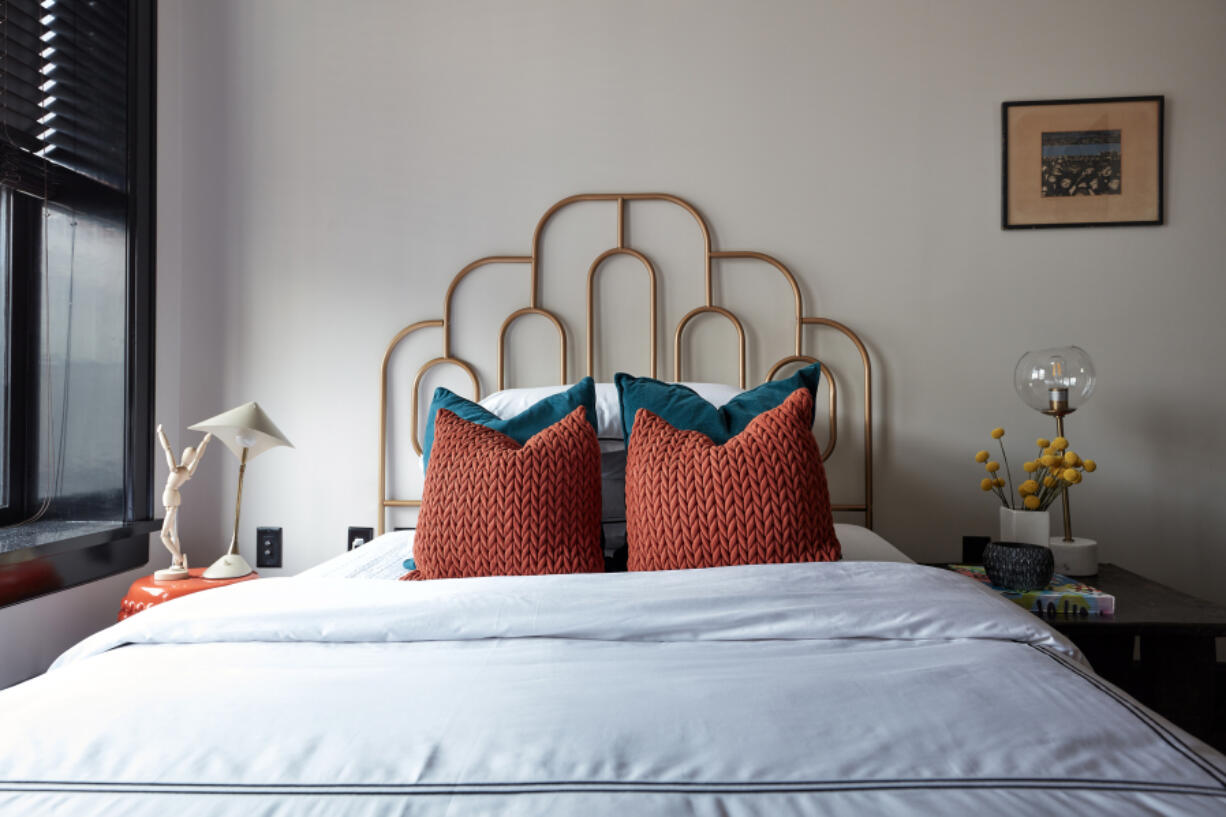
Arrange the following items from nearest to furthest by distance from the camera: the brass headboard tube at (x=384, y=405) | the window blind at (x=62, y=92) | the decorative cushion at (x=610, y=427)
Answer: the decorative cushion at (x=610, y=427), the window blind at (x=62, y=92), the brass headboard tube at (x=384, y=405)

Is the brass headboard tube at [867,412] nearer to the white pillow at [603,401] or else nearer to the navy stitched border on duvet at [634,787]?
the white pillow at [603,401]

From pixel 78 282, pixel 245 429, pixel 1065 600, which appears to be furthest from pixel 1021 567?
pixel 78 282

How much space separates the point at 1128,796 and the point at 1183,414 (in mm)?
1850

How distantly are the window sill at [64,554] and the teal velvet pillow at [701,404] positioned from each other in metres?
1.35

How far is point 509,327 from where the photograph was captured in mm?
2285

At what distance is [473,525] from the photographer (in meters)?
1.47

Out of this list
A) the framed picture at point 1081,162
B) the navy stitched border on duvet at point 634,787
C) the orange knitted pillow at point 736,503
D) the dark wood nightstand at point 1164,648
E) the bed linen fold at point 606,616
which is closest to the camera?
the navy stitched border on duvet at point 634,787

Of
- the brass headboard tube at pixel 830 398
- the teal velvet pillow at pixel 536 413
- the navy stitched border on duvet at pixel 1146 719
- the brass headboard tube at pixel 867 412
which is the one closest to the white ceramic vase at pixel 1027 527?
the brass headboard tube at pixel 867 412

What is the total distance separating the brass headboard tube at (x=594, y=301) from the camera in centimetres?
223

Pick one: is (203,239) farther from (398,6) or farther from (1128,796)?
(1128,796)

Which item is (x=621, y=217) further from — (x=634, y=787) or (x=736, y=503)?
(x=634, y=787)

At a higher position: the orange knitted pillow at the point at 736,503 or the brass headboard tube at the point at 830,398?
the brass headboard tube at the point at 830,398

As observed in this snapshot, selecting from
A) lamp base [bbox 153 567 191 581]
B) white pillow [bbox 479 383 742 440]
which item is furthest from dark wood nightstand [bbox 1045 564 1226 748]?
lamp base [bbox 153 567 191 581]

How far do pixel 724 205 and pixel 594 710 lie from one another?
1685 millimetres
